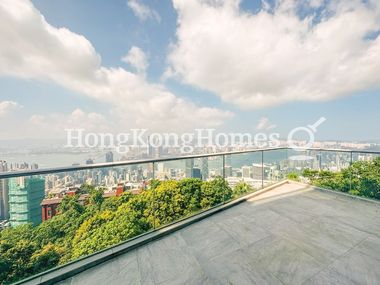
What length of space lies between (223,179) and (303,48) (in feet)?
29.2

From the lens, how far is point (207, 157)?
2.95 m

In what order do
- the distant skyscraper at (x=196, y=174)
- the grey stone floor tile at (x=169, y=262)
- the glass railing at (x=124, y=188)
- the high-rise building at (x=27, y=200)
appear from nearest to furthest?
the grey stone floor tile at (x=169, y=262) < the high-rise building at (x=27, y=200) < the glass railing at (x=124, y=188) < the distant skyscraper at (x=196, y=174)

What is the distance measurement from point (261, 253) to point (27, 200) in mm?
2853

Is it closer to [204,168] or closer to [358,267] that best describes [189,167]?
[204,168]

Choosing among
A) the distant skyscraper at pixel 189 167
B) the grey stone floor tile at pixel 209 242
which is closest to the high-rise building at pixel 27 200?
the grey stone floor tile at pixel 209 242

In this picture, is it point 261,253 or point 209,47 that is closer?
point 261,253

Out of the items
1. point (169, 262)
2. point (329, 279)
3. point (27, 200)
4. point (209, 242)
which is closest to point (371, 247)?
point (329, 279)

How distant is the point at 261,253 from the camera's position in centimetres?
179

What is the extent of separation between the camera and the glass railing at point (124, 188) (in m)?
1.97

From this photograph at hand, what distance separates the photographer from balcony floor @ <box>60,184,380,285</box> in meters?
1.48

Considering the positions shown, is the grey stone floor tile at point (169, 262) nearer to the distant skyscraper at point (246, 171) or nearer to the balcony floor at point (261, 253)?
the balcony floor at point (261, 253)

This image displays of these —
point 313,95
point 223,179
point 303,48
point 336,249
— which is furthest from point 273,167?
point 313,95

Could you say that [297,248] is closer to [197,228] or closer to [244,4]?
[197,228]

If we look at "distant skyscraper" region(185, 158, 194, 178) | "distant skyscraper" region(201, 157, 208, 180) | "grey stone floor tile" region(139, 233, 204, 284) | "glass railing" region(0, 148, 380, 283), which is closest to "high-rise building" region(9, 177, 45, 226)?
"glass railing" region(0, 148, 380, 283)
